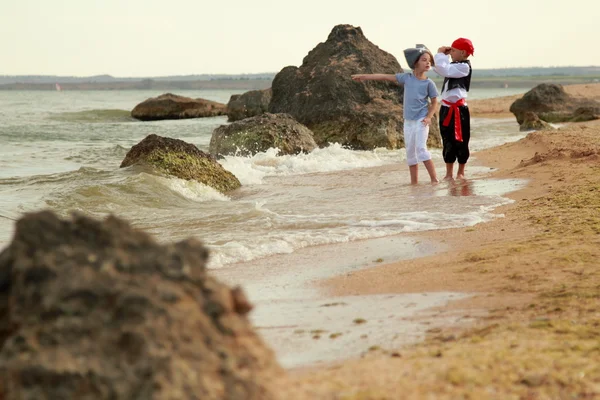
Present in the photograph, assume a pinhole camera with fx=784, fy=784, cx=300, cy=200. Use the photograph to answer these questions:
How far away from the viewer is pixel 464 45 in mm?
9242

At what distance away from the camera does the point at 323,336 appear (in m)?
3.37

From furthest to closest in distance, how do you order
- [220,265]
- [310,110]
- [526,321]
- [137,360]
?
1. [310,110]
2. [220,265]
3. [526,321]
4. [137,360]

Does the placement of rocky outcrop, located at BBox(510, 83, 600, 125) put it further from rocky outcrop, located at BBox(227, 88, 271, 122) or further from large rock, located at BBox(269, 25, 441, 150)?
rocky outcrop, located at BBox(227, 88, 271, 122)

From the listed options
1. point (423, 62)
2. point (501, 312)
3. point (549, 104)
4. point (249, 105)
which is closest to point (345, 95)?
point (423, 62)

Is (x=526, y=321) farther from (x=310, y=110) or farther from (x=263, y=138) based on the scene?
(x=310, y=110)

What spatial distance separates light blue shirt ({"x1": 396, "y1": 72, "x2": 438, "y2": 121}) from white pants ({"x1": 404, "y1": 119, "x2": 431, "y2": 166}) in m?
0.10

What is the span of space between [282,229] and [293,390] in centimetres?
451

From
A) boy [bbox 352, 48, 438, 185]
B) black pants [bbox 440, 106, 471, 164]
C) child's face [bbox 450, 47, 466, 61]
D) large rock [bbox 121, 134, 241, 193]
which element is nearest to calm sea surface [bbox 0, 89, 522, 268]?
large rock [bbox 121, 134, 241, 193]

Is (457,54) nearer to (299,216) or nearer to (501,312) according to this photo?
(299,216)

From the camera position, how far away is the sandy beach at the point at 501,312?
2.43 metres

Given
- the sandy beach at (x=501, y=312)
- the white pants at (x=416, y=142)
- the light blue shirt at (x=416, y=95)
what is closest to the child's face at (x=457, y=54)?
the light blue shirt at (x=416, y=95)

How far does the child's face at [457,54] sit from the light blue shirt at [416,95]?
0.44 meters

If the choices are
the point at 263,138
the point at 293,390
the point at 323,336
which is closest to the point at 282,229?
the point at 323,336

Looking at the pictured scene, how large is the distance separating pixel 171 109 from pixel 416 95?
27672 millimetres
